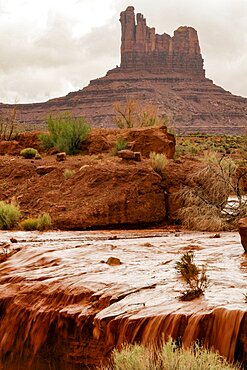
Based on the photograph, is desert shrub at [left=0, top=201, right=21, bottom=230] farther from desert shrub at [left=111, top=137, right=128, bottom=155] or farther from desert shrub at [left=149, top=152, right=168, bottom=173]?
desert shrub at [left=111, top=137, right=128, bottom=155]

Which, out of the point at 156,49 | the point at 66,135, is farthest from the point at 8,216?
the point at 156,49

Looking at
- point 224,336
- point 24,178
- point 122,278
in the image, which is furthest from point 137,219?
point 224,336

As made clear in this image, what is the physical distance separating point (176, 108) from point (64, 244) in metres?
132

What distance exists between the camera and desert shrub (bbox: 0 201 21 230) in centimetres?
2162

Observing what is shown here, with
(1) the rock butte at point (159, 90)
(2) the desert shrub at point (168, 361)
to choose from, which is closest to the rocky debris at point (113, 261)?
(2) the desert shrub at point (168, 361)

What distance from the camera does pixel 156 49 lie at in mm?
188375

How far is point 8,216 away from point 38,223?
114 cm

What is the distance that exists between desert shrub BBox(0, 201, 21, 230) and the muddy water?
6.65 m

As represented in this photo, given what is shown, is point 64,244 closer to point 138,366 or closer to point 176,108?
point 138,366

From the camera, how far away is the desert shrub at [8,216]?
21625mm

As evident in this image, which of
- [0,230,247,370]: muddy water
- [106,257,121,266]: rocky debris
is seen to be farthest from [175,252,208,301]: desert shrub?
[106,257,121,266]: rocky debris

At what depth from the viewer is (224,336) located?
8320 millimetres

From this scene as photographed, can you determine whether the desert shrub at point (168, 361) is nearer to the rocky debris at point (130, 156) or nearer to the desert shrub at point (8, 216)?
the desert shrub at point (8, 216)

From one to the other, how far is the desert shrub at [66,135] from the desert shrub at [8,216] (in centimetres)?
817
